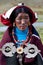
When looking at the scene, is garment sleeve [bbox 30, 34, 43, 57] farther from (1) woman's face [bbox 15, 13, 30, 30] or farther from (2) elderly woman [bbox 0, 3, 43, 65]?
(1) woman's face [bbox 15, 13, 30, 30]

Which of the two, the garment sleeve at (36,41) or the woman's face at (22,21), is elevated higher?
the woman's face at (22,21)

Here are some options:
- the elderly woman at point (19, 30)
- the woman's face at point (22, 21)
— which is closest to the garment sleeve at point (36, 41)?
the elderly woman at point (19, 30)

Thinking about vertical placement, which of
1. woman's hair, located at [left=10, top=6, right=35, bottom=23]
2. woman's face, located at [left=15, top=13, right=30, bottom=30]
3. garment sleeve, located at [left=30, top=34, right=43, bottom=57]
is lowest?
garment sleeve, located at [left=30, top=34, right=43, bottom=57]

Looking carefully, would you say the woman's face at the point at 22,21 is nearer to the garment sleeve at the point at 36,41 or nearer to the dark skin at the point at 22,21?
the dark skin at the point at 22,21

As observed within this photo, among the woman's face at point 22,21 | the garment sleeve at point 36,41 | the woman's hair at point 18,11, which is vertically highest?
the woman's hair at point 18,11

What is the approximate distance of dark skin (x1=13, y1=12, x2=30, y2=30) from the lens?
2.32 metres

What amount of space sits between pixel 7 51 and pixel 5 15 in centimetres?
28

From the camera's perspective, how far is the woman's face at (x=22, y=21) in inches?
91.5

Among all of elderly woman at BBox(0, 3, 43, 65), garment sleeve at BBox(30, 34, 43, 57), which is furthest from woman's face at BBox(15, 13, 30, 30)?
garment sleeve at BBox(30, 34, 43, 57)

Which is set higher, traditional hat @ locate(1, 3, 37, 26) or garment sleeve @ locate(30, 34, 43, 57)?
traditional hat @ locate(1, 3, 37, 26)

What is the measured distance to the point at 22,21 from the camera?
232 cm

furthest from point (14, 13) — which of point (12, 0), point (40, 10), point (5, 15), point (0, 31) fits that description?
point (12, 0)

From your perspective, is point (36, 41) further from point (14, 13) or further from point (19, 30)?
point (14, 13)

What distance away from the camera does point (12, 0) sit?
6.19 meters
